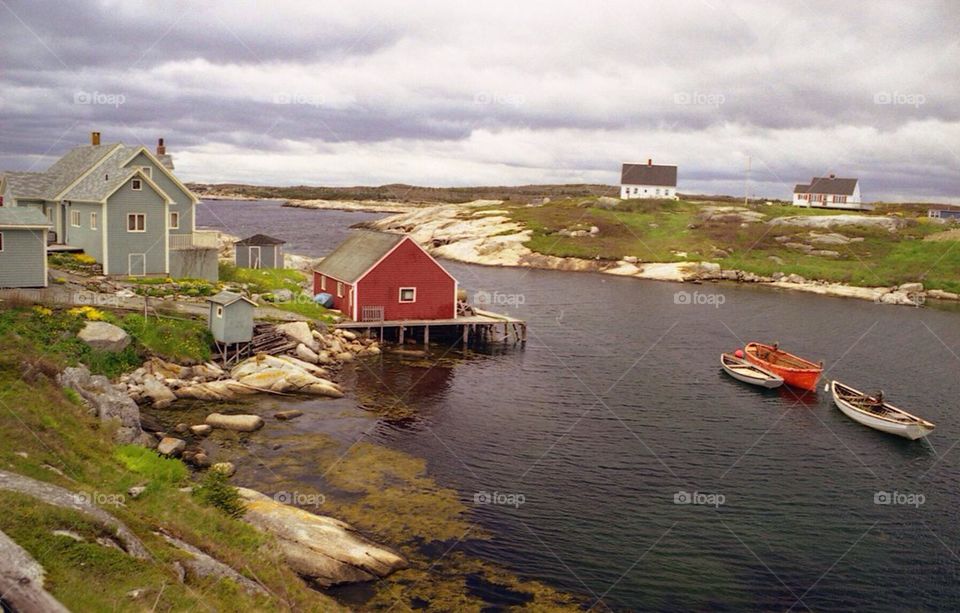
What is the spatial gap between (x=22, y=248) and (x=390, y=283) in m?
20.5

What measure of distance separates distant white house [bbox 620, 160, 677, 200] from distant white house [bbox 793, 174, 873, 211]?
24.7 metres

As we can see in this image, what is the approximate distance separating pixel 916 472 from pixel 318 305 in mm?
35165

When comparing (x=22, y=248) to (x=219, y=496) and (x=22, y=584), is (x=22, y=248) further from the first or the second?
(x=22, y=584)

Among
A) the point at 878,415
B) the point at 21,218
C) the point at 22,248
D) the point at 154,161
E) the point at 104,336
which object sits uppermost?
the point at 154,161

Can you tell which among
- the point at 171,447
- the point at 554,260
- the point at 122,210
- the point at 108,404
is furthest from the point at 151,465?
the point at 554,260

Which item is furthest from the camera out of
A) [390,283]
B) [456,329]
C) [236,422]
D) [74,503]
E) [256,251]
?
[256,251]

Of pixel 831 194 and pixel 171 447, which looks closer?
pixel 171 447

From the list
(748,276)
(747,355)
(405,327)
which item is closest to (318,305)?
(405,327)

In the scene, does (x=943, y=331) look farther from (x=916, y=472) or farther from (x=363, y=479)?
(x=363, y=479)

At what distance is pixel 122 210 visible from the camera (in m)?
46.6

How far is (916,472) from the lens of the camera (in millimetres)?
31547

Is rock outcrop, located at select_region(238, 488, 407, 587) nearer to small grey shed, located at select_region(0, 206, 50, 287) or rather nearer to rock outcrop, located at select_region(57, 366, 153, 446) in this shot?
rock outcrop, located at select_region(57, 366, 153, 446)

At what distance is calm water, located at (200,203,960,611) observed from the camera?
22.1 meters

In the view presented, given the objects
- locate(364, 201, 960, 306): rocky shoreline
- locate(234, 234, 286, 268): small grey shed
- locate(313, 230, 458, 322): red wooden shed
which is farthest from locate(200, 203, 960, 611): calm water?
locate(364, 201, 960, 306): rocky shoreline
